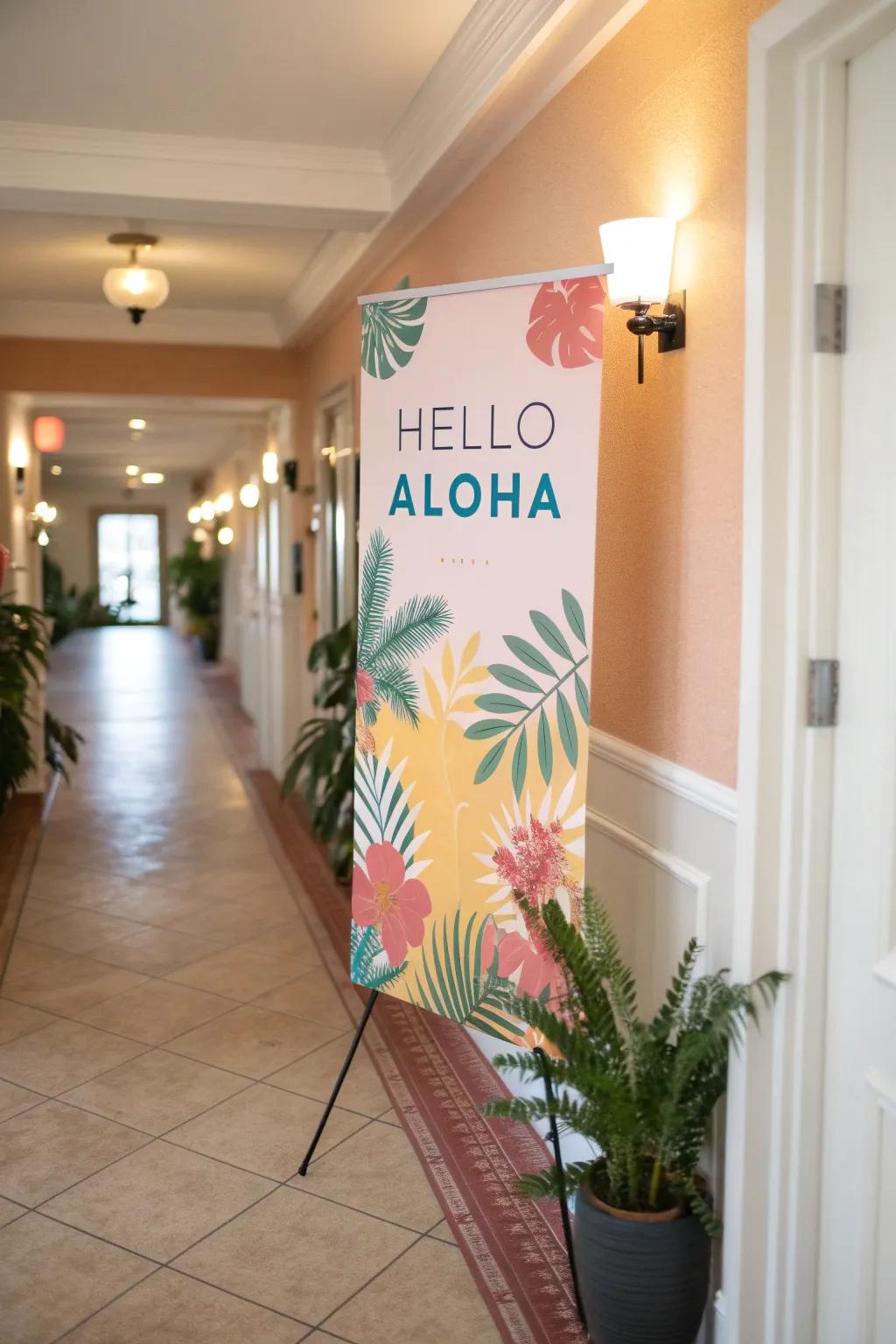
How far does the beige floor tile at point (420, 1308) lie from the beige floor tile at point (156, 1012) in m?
1.45

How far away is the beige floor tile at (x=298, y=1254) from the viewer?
8.22 ft

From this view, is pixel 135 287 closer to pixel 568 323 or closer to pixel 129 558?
pixel 568 323

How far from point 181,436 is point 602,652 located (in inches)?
422

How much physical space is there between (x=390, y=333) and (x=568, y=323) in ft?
1.63

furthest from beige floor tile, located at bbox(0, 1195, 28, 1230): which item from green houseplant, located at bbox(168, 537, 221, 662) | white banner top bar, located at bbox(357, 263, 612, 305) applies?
green houseplant, located at bbox(168, 537, 221, 662)

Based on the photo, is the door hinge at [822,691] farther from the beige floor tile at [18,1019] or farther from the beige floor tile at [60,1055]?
the beige floor tile at [18,1019]

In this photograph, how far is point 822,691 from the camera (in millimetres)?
1988

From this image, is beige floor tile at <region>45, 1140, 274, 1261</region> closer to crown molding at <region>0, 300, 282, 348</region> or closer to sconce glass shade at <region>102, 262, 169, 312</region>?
sconce glass shade at <region>102, 262, 169, 312</region>

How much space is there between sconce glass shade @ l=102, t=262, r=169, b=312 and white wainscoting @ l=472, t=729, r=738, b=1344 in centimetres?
327

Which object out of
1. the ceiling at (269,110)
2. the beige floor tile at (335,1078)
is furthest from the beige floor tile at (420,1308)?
the ceiling at (269,110)

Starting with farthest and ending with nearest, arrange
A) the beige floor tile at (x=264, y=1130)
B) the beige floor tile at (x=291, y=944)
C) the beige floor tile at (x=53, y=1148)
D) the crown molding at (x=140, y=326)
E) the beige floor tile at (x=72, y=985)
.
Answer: the crown molding at (x=140, y=326)
the beige floor tile at (x=291, y=944)
the beige floor tile at (x=72, y=985)
the beige floor tile at (x=264, y=1130)
the beige floor tile at (x=53, y=1148)


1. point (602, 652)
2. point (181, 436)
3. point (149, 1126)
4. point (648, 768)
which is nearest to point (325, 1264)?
point (149, 1126)

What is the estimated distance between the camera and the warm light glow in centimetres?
756

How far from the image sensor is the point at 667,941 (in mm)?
2424
